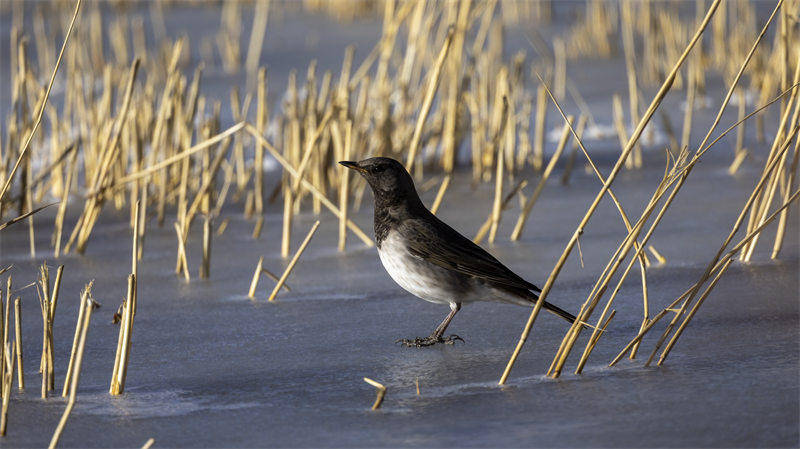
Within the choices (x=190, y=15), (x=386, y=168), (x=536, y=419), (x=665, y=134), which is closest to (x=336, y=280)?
(x=386, y=168)

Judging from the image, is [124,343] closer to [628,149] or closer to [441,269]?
[441,269]

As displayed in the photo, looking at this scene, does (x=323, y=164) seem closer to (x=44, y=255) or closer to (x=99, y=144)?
(x=99, y=144)

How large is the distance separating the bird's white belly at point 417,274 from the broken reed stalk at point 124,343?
943 mm

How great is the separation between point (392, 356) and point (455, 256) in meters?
0.41

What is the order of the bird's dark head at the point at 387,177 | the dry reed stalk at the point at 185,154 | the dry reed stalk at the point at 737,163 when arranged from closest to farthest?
the bird's dark head at the point at 387,177, the dry reed stalk at the point at 185,154, the dry reed stalk at the point at 737,163

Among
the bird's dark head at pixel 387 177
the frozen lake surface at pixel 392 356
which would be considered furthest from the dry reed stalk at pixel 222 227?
the bird's dark head at pixel 387 177

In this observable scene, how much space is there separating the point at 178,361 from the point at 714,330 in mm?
1747

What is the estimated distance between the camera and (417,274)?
340cm

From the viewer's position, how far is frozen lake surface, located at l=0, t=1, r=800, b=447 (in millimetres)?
2561

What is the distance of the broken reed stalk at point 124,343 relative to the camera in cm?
281

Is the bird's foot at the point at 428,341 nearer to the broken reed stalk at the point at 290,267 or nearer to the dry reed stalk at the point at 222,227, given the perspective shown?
the broken reed stalk at the point at 290,267

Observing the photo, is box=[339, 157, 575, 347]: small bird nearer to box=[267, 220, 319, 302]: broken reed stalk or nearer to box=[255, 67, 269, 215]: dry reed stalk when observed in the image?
box=[267, 220, 319, 302]: broken reed stalk

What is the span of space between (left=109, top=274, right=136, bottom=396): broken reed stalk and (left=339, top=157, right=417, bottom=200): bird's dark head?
3.37 feet

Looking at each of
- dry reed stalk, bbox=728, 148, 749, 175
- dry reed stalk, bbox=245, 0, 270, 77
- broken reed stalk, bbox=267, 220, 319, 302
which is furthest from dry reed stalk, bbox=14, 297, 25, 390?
dry reed stalk, bbox=245, 0, 270, 77
